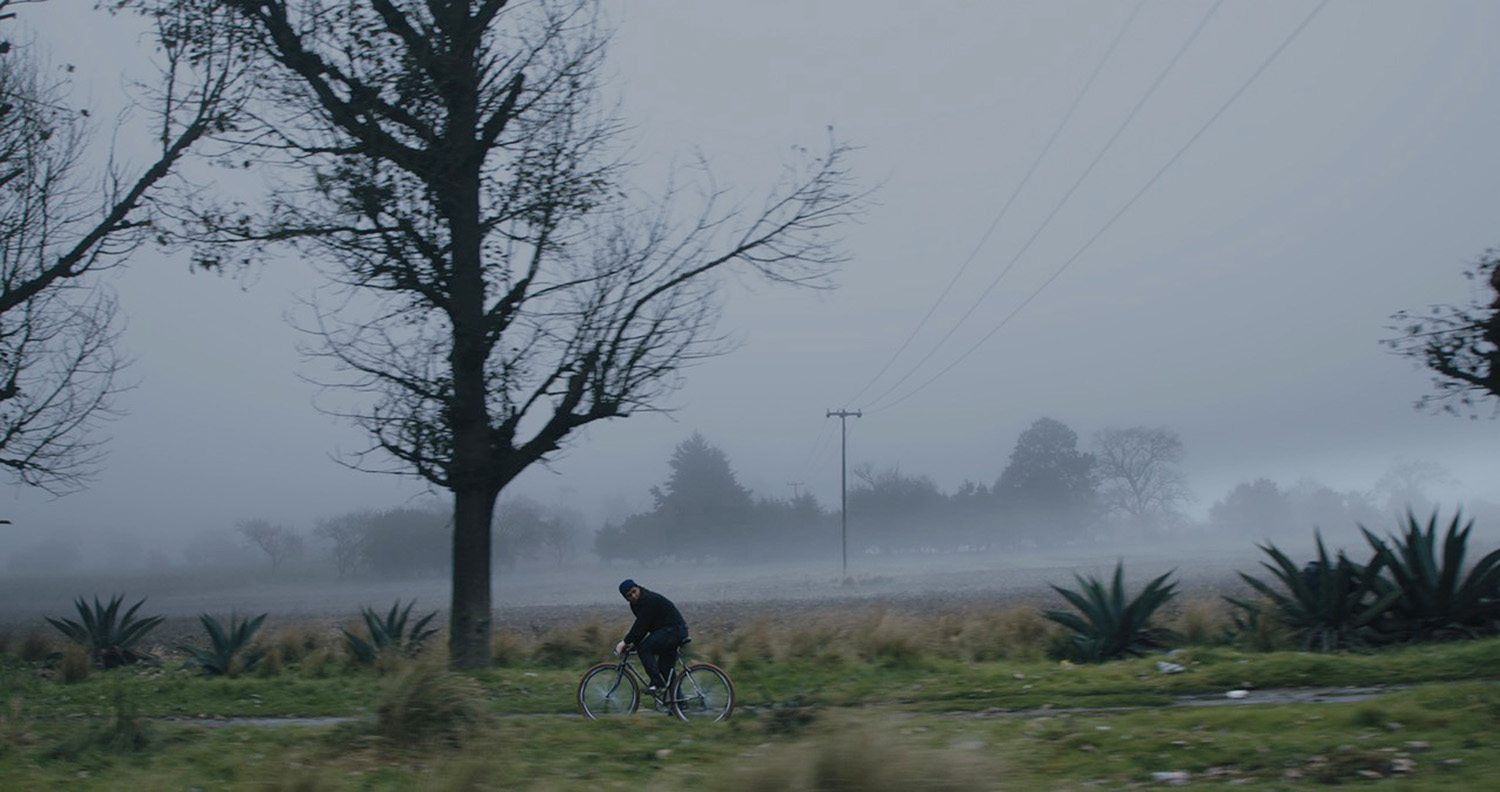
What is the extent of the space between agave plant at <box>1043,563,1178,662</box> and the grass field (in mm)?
641

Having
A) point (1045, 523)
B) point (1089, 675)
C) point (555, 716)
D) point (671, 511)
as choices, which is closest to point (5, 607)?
point (671, 511)

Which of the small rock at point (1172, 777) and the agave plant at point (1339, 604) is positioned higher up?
the agave plant at point (1339, 604)

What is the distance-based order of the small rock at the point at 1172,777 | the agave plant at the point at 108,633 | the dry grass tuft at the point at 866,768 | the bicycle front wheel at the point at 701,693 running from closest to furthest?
the dry grass tuft at the point at 866,768 < the small rock at the point at 1172,777 < the bicycle front wheel at the point at 701,693 < the agave plant at the point at 108,633

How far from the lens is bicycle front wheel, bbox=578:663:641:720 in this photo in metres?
12.5

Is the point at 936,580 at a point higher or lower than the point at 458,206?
lower

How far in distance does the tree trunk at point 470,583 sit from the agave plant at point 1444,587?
12.0m

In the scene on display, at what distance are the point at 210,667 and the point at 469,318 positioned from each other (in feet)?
26.6

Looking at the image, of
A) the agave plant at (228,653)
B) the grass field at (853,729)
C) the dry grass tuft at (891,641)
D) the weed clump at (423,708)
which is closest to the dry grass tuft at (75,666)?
the agave plant at (228,653)

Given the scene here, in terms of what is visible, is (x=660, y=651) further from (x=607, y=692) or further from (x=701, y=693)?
(x=607, y=692)

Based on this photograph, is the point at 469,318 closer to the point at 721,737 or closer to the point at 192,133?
the point at 192,133

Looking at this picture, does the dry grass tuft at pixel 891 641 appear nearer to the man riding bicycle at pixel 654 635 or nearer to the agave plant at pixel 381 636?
the man riding bicycle at pixel 654 635

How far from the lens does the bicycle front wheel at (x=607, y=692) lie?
12484 millimetres

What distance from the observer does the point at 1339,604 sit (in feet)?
49.5

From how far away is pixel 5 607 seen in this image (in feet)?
189
